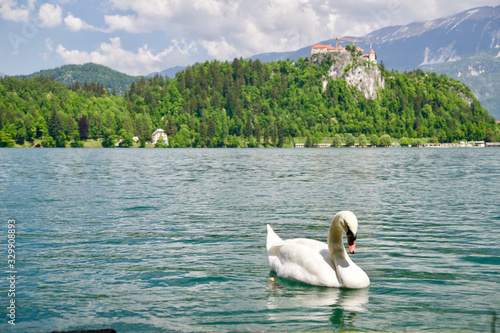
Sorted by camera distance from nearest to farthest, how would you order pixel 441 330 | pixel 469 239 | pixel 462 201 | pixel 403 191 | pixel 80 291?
pixel 441 330
pixel 80 291
pixel 469 239
pixel 462 201
pixel 403 191

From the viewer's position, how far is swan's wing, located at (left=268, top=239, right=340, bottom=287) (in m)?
13.4

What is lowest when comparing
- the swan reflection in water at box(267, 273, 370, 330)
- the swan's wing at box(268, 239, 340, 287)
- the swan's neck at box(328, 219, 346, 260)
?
the swan reflection in water at box(267, 273, 370, 330)

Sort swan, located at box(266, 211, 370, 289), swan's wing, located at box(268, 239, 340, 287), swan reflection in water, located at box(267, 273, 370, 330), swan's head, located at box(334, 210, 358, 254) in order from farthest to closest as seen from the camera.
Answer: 1. swan's wing, located at box(268, 239, 340, 287)
2. swan, located at box(266, 211, 370, 289)
3. swan's head, located at box(334, 210, 358, 254)
4. swan reflection in water, located at box(267, 273, 370, 330)

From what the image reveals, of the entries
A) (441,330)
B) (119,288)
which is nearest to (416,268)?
(441,330)

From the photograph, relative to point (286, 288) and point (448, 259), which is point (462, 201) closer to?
point (448, 259)

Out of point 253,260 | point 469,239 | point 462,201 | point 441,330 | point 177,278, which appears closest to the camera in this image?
point 441,330

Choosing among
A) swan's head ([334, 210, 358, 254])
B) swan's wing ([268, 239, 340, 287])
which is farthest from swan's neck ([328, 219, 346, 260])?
swan's wing ([268, 239, 340, 287])

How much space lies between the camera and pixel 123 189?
138 ft

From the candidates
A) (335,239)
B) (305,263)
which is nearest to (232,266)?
(305,263)

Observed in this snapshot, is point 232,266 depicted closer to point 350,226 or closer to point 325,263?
point 325,263

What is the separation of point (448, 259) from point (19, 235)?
1679cm

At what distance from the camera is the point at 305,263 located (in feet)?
45.3

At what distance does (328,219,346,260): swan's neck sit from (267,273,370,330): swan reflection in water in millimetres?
1072

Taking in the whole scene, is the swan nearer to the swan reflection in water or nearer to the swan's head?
the swan's head
